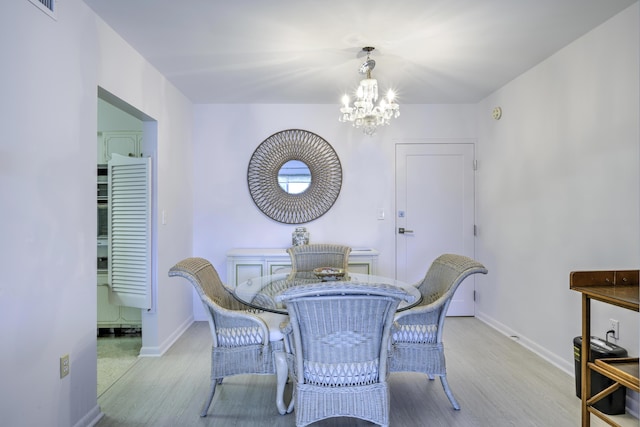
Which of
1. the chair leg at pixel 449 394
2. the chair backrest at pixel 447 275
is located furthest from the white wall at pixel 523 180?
the chair leg at pixel 449 394

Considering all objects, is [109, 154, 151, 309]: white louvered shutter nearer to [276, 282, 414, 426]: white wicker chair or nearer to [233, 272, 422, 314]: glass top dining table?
[233, 272, 422, 314]: glass top dining table

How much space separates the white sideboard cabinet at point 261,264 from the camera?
149 inches

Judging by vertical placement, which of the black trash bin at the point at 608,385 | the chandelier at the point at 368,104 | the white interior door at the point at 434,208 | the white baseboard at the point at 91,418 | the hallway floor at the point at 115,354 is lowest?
the hallway floor at the point at 115,354

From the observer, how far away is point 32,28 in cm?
173

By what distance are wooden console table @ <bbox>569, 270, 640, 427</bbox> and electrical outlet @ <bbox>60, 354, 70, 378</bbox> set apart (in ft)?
8.71

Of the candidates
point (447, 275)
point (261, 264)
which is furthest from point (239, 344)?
point (261, 264)

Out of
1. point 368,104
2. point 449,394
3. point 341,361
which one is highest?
point 368,104

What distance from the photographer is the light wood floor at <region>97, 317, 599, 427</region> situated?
7.10 ft

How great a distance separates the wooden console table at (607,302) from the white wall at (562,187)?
42 centimetres

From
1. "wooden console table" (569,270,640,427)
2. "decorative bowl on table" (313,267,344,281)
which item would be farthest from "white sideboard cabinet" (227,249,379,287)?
"wooden console table" (569,270,640,427)

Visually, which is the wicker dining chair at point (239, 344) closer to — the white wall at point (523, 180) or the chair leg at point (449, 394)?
the chair leg at point (449, 394)

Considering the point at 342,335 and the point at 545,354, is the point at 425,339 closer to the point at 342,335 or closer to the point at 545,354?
the point at 342,335

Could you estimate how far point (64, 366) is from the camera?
6.33 feet

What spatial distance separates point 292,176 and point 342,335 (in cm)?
273
